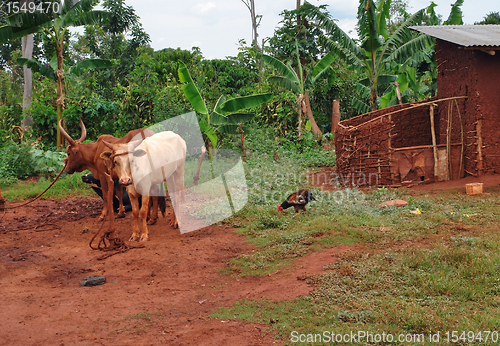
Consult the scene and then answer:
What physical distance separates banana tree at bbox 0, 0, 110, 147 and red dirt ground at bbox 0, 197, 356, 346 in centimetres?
488

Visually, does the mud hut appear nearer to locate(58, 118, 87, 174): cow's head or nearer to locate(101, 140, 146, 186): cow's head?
locate(101, 140, 146, 186): cow's head

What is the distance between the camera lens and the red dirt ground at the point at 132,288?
12.5ft

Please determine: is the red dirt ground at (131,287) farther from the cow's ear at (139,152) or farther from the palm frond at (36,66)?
the palm frond at (36,66)

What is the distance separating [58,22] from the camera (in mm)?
11766

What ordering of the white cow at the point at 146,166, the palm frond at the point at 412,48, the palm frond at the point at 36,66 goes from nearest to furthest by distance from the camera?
the white cow at the point at 146,166, the palm frond at the point at 36,66, the palm frond at the point at 412,48

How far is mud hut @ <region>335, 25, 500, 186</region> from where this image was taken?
10023 millimetres

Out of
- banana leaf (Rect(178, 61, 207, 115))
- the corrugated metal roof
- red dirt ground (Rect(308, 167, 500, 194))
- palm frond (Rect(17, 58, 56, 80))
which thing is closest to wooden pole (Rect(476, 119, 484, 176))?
red dirt ground (Rect(308, 167, 500, 194))

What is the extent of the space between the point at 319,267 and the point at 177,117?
339 inches

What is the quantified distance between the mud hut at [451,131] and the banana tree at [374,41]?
181 centimetres

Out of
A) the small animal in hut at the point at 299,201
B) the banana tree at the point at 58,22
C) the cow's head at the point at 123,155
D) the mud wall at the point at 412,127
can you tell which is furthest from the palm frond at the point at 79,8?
the mud wall at the point at 412,127

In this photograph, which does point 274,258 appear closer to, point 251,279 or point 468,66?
point 251,279

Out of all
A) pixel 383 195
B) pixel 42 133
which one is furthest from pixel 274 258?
pixel 42 133

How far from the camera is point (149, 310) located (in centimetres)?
439

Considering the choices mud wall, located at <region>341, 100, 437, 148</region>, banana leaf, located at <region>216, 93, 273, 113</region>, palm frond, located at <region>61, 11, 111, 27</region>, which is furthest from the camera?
mud wall, located at <region>341, 100, 437, 148</region>
